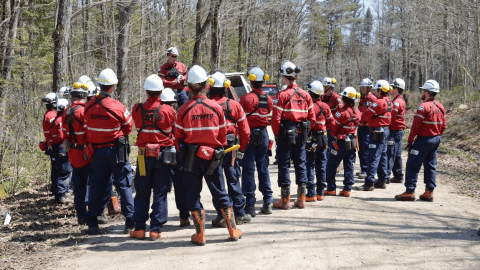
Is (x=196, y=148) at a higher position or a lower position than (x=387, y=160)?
higher

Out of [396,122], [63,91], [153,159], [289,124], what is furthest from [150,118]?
[396,122]

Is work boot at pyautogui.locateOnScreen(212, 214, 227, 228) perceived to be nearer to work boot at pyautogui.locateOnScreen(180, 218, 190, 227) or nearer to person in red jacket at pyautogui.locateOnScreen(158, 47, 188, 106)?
work boot at pyautogui.locateOnScreen(180, 218, 190, 227)

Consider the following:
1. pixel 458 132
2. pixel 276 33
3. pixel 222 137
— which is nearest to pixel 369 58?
pixel 276 33

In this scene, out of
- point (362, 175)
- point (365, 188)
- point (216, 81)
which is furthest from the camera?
point (362, 175)

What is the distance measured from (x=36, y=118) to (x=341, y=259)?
9079 millimetres

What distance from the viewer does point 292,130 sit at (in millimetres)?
7281

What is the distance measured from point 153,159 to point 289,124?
8.32ft

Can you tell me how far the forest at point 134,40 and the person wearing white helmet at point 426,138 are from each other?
26.1ft

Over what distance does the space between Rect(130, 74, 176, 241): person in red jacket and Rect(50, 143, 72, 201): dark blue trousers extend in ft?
11.1

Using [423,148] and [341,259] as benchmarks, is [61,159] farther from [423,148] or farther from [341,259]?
[423,148]

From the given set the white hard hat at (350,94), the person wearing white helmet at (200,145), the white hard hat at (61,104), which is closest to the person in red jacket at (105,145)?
the person wearing white helmet at (200,145)

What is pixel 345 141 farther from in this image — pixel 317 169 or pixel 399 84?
pixel 399 84

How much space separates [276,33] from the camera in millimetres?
34438

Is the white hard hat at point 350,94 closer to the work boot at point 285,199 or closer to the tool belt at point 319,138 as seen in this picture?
the tool belt at point 319,138
